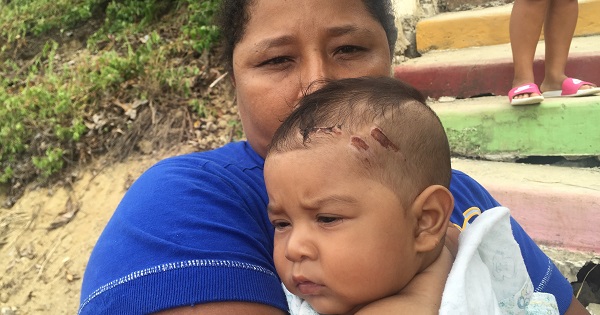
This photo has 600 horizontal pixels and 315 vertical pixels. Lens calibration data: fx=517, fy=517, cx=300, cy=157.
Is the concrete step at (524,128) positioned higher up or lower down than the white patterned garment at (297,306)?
lower down

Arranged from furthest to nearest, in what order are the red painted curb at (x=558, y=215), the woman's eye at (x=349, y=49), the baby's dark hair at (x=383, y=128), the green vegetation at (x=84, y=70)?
the green vegetation at (x=84, y=70) → the red painted curb at (x=558, y=215) → the woman's eye at (x=349, y=49) → the baby's dark hair at (x=383, y=128)

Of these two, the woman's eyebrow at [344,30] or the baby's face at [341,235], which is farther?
the woman's eyebrow at [344,30]

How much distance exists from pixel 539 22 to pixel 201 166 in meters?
2.74

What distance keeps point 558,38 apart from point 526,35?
0.64ft

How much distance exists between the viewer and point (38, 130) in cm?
436

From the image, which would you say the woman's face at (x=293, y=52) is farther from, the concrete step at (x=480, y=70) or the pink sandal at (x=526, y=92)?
the concrete step at (x=480, y=70)

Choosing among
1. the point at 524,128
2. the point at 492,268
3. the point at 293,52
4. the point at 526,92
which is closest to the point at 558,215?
the point at 524,128

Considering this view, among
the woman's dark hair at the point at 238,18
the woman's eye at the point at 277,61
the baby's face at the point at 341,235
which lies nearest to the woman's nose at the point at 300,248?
the baby's face at the point at 341,235

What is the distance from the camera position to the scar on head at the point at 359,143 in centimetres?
109

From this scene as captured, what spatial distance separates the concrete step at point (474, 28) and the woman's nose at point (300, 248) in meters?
3.53

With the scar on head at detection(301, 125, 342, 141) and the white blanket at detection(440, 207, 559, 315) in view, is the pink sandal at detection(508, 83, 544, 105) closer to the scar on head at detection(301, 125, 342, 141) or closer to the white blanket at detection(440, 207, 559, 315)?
the white blanket at detection(440, 207, 559, 315)

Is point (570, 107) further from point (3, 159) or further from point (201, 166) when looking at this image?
point (3, 159)

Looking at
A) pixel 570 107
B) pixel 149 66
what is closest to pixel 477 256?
pixel 570 107

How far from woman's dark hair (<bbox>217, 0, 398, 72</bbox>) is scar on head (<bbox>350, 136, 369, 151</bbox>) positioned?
578 millimetres
